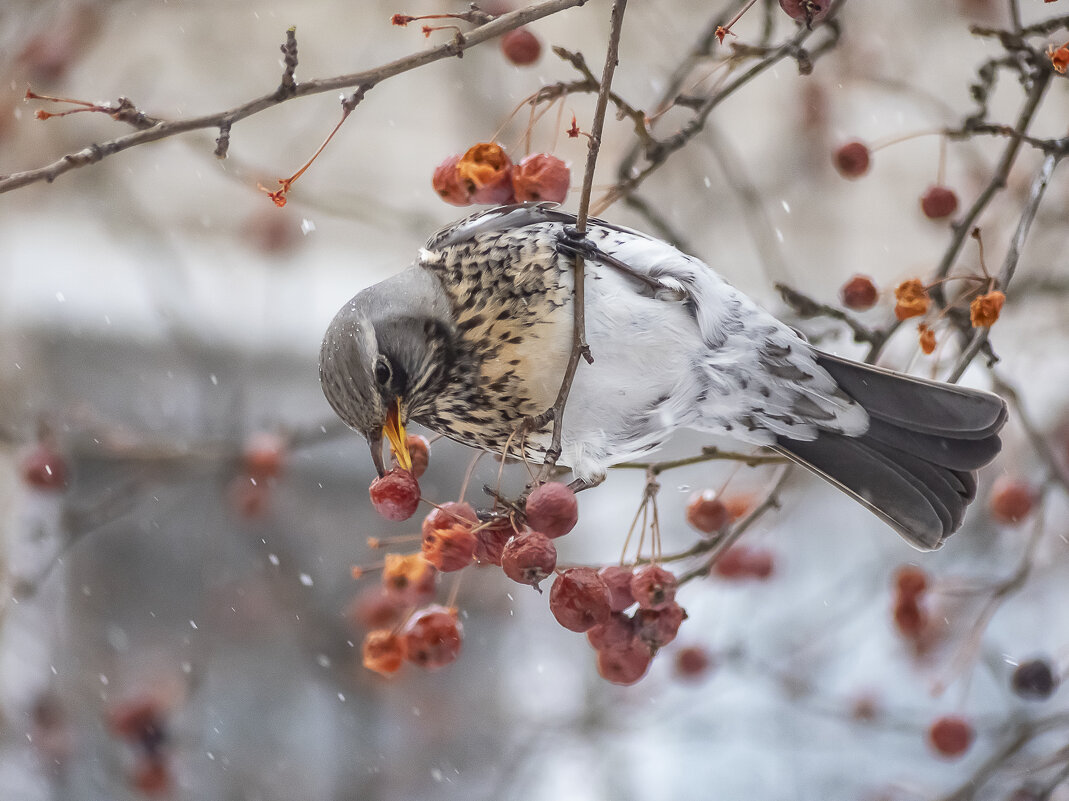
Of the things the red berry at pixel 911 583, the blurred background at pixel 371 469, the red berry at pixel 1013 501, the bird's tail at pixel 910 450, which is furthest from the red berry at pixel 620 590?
the blurred background at pixel 371 469

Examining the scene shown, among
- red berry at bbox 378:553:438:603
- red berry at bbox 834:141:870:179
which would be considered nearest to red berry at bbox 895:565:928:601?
red berry at bbox 834:141:870:179

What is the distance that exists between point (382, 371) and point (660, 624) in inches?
15.8

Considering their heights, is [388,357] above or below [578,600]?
above

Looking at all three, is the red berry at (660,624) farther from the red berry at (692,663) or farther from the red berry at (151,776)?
the red berry at (151,776)

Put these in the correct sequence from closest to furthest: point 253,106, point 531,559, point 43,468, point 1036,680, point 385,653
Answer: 1. point 253,106
2. point 531,559
3. point 385,653
4. point 1036,680
5. point 43,468

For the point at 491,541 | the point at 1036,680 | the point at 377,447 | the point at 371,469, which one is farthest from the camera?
the point at 371,469

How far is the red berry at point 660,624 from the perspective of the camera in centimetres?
100

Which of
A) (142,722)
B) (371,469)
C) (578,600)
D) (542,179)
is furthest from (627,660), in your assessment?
(371,469)

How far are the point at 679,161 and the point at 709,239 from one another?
0.34 m

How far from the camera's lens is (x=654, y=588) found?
3.29ft

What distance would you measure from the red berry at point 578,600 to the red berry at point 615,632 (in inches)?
4.0

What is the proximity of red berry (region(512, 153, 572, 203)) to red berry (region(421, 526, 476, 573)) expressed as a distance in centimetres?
42

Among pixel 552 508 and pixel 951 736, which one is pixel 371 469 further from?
pixel 552 508

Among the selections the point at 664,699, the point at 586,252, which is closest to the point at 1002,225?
the point at 586,252
